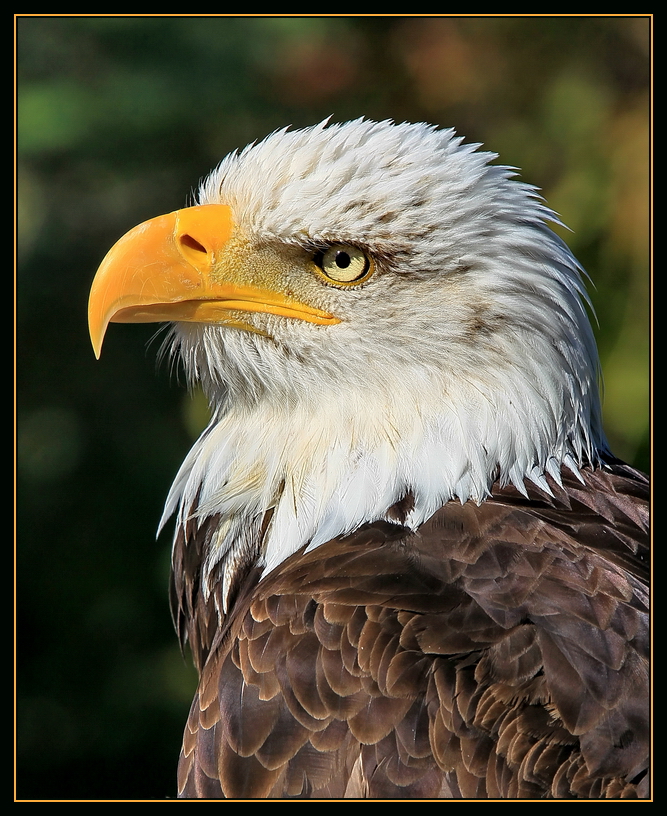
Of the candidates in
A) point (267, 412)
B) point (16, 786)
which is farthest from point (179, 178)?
point (16, 786)

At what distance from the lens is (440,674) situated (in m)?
1.94

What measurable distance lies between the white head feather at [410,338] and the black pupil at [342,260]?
4cm

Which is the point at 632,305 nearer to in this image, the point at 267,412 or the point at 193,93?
the point at 267,412

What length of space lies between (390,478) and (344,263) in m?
0.56

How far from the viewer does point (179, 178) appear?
13.0 ft

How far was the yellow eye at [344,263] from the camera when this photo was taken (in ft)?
7.59

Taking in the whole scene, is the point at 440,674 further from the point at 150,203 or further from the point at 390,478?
the point at 150,203

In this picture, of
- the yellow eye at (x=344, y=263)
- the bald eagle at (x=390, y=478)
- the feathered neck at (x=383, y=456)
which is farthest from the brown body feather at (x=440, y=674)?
the yellow eye at (x=344, y=263)

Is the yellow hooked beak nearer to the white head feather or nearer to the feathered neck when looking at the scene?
the white head feather

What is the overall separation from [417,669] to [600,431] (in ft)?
3.18

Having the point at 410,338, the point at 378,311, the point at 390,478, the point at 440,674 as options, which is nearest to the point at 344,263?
the point at 378,311

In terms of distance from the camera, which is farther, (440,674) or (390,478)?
(390,478)

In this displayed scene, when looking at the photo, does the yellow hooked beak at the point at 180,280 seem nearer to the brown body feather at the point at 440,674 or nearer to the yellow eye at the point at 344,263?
the yellow eye at the point at 344,263

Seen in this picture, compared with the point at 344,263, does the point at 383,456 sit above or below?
below
